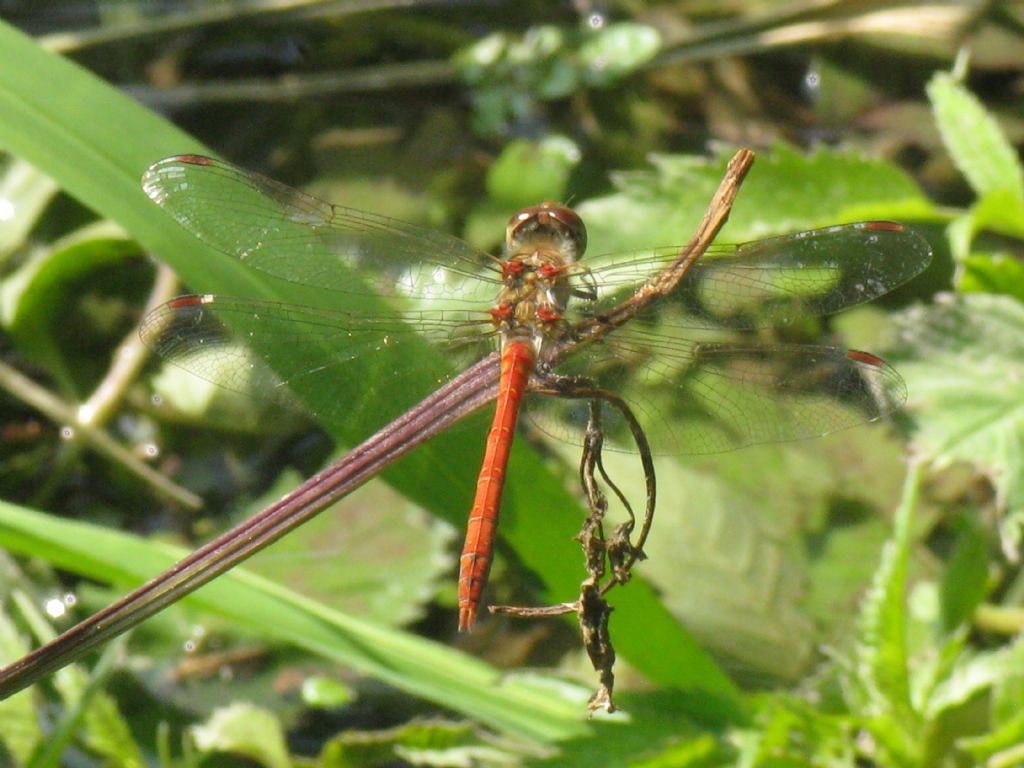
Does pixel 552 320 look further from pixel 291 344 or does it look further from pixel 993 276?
pixel 993 276

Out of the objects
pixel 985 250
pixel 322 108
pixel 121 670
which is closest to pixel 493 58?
pixel 322 108

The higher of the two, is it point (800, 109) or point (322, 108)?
point (800, 109)

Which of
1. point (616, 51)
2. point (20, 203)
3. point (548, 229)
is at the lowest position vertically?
point (548, 229)

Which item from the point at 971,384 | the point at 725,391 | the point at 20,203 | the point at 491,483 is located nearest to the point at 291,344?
the point at 491,483

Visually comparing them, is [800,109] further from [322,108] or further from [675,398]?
[675,398]

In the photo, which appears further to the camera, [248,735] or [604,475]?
[248,735]

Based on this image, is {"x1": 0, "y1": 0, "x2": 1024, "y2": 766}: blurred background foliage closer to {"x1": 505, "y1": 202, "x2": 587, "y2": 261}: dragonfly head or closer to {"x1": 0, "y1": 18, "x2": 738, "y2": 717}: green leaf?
{"x1": 0, "y1": 18, "x2": 738, "y2": 717}: green leaf

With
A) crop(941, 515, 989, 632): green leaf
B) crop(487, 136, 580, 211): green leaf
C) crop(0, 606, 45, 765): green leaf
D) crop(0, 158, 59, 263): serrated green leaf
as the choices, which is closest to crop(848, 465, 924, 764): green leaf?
crop(941, 515, 989, 632): green leaf
